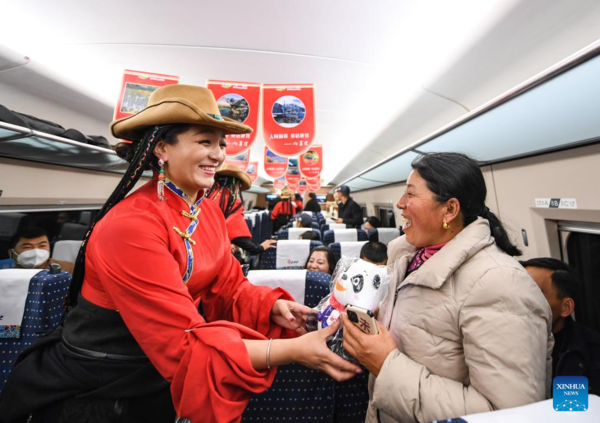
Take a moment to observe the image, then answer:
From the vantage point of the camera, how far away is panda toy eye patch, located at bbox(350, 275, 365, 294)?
98cm

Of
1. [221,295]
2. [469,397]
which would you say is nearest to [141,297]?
[221,295]

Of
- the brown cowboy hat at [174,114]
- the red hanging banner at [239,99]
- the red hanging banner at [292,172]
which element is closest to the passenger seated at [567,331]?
the brown cowboy hat at [174,114]

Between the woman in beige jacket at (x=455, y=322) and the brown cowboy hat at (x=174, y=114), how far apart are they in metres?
0.93

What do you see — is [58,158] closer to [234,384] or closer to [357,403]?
[234,384]

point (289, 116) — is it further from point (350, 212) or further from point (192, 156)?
point (350, 212)

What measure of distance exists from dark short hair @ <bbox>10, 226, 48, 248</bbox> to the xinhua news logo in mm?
5087

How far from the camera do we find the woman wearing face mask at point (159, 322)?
812 millimetres

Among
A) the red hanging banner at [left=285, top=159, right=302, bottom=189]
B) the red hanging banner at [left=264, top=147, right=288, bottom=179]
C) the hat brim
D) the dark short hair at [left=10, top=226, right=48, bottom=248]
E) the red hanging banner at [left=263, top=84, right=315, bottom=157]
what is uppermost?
the red hanging banner at [left=285, top=159, right=302, bottom=189]

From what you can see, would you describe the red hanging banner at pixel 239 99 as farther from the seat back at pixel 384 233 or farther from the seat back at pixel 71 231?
the seat back at pixel 71 231

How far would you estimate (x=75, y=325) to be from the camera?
100 centimetres

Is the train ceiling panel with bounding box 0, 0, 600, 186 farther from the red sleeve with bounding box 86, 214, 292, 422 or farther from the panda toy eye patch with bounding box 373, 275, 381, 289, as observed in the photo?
the red sleeve with bounding box 86, 214, 292, 422

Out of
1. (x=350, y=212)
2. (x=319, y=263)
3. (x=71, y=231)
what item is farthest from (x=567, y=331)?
(x=71, y=231)

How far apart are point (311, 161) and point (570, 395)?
8.06 m

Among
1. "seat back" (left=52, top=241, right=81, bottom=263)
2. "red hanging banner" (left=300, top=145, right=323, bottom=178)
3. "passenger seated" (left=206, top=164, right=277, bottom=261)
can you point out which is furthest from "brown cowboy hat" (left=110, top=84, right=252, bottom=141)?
"red hanging banner" (left=300, top=145, right=323, bottom=178)
